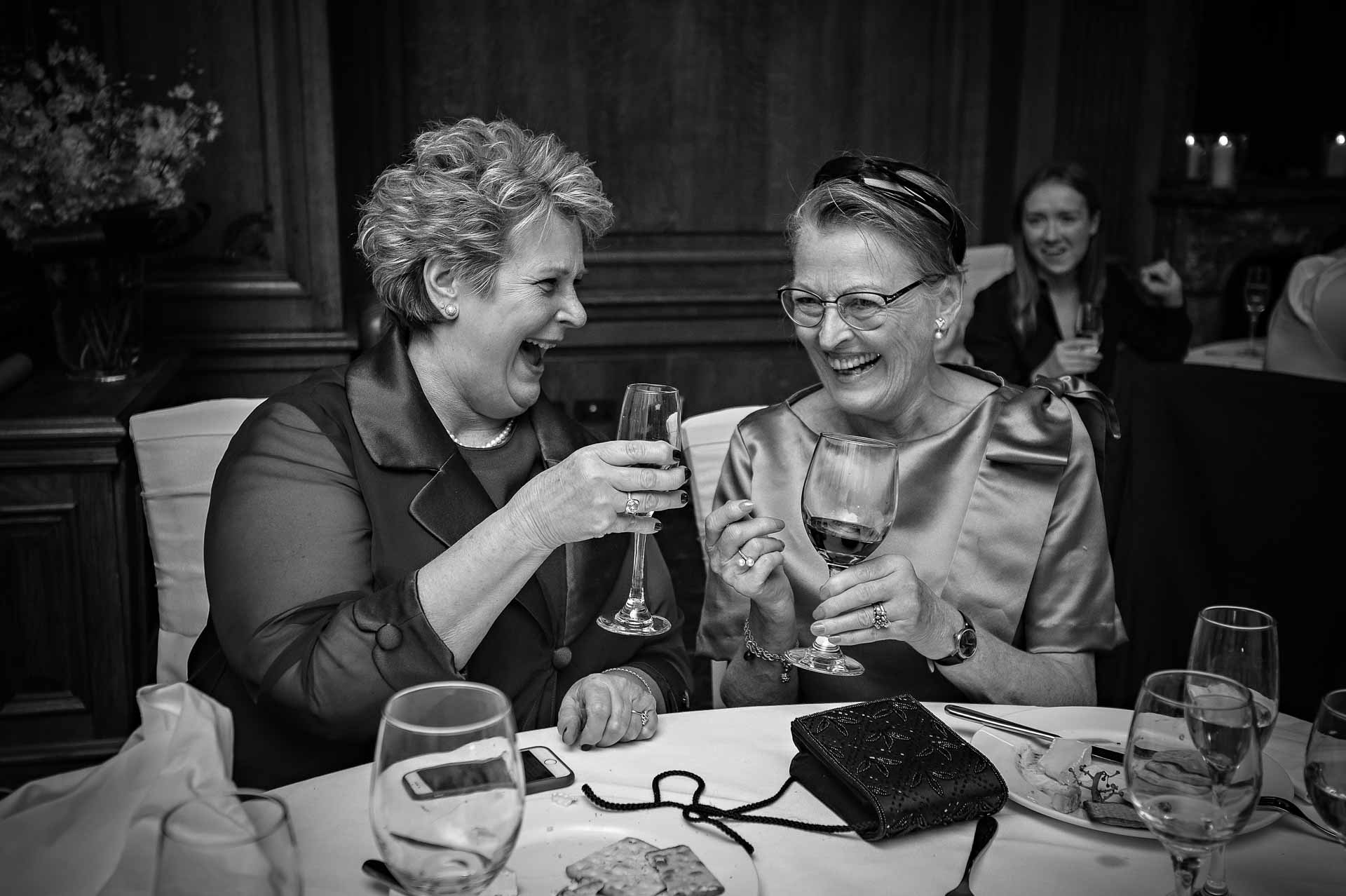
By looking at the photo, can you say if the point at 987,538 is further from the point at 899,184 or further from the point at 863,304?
the point at 899,184

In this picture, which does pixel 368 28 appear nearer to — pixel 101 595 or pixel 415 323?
pixel 101 595

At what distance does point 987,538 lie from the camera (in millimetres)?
1852

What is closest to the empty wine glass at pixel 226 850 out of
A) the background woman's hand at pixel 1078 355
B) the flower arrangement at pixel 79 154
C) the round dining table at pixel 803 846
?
the round dining table at pixel 803 846

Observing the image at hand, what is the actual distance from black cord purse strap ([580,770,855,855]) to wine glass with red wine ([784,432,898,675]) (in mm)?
242

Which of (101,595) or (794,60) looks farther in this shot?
(794,60)

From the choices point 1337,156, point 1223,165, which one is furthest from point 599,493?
point 1337,156

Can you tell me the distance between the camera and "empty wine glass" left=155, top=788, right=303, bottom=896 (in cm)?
72

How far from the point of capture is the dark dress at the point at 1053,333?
14.0 feet

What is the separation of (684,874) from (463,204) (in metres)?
1.10

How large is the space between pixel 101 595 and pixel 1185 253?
4870 millimetres

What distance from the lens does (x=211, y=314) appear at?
11.4ft

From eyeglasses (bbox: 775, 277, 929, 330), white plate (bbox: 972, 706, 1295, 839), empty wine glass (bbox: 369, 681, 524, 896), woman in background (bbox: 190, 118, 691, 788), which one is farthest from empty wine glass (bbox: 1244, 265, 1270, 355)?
empty wine glass (bbox: 369, 681, 524, 896)

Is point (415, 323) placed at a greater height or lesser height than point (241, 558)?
greater

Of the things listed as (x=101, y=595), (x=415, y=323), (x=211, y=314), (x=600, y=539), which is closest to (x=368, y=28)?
(x=211, y=314)
